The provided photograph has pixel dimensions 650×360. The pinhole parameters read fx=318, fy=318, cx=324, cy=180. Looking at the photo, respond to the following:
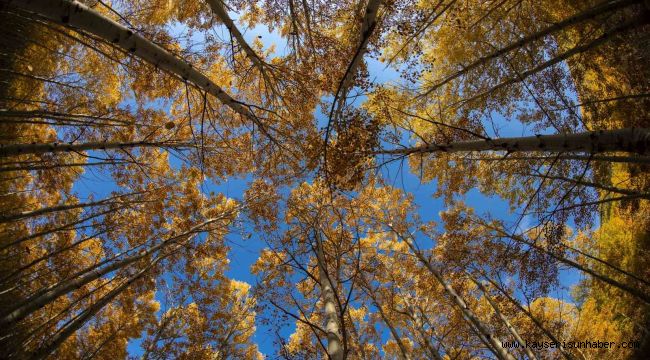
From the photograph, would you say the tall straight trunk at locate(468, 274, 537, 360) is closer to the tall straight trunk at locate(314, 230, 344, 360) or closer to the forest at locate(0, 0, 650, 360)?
the forest at locate(0, 0, 650, 360)

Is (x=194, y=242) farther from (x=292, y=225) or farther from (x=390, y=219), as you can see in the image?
(x=390, y=219)

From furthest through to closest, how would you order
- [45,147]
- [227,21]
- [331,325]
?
[227,21]
[331,325]
[45,147]

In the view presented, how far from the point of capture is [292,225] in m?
6.93

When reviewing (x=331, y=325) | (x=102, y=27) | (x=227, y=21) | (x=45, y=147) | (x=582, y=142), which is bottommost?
(x=331, y=325)

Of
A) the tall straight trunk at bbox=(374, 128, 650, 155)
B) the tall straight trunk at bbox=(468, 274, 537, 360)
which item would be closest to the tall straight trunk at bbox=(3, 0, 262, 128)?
the tall straight trunk at bbox=(374, 128, 650, 155)

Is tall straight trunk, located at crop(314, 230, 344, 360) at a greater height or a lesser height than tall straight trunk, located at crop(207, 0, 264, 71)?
lesser

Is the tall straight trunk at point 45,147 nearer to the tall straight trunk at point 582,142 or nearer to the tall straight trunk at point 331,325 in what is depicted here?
the tall straight trunk at point 331,325

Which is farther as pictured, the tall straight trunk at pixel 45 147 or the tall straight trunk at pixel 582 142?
the tall straight trunk at pixel 45 147

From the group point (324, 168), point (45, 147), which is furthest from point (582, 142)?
point (45, 147)

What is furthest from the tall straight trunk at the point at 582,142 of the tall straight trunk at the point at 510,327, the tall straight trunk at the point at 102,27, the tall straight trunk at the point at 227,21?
the tall straight trunk at the point at 510,327

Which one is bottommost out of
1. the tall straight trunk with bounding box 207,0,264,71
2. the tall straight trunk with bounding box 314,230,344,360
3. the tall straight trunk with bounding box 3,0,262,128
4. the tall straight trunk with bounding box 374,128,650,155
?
the tall straight trunk with bounding box 314,230,344,360

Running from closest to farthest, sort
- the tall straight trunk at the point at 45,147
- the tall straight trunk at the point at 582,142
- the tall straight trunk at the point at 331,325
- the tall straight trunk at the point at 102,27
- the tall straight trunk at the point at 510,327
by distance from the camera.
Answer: the tall straight trunk at the point at 102,27 < the tall straight trunk at the point at 582,142 < the tall straight trunk at the point at 45,147 < the tall straight trunk at the point at 331,325 < the tall straight trunk at the point at 510,327

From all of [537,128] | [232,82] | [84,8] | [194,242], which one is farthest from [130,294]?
[537,128]

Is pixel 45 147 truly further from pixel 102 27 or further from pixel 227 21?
pixel 227 21
